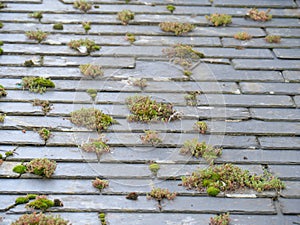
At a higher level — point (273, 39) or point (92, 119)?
point (273, 39)

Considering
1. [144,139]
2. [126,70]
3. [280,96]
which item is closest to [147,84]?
[126,70]

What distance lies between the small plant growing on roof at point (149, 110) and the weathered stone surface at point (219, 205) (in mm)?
840

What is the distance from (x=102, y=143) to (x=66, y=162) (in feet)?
0.97

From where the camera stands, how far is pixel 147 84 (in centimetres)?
559

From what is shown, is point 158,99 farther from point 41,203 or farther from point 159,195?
point 41,203

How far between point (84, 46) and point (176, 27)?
0.89 metres

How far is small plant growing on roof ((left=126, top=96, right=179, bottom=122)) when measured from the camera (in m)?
5.21

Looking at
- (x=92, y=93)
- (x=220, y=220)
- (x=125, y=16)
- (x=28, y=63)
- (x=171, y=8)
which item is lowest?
(x=220, y=220)

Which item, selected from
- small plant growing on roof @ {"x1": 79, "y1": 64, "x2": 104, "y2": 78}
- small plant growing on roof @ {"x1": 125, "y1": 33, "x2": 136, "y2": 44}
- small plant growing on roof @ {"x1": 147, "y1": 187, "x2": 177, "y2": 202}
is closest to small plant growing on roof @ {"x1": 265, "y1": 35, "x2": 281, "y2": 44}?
small plant growing on roof @ {"x1": 125, "y1": 33, "x2": 136, "y2": 44}

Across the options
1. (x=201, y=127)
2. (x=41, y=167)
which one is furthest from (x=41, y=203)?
(x=201, y=127)

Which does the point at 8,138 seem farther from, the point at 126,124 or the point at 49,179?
the point at 126,124

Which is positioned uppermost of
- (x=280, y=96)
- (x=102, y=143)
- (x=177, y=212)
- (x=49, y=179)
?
(x=280, y=96)

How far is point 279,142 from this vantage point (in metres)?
5.15

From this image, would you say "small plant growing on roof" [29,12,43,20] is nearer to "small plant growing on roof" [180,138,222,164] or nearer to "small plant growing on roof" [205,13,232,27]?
"small plant growing on roof" [205,13,232,27]
